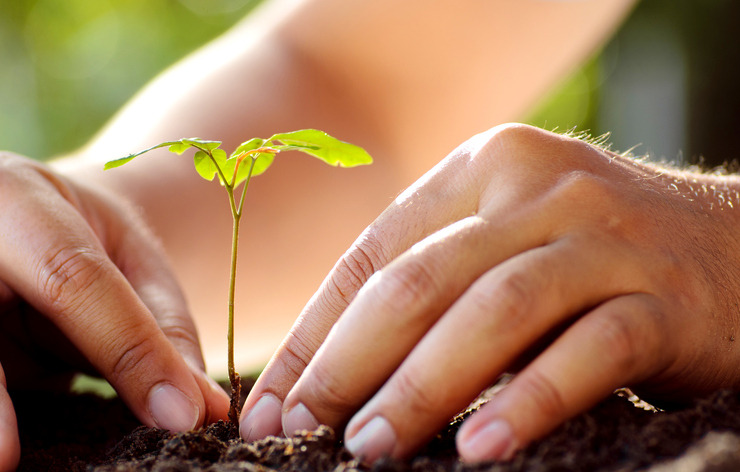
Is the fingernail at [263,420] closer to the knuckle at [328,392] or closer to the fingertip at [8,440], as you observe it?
the knuckle at [328,392]

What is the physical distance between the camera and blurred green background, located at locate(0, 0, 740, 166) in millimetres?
6406

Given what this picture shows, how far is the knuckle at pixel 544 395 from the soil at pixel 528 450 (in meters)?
0.03

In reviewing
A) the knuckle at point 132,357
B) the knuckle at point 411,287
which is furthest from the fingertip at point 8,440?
the knuckle at point 411,287

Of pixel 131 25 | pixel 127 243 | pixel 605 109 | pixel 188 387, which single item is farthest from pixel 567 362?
pixel 131 25

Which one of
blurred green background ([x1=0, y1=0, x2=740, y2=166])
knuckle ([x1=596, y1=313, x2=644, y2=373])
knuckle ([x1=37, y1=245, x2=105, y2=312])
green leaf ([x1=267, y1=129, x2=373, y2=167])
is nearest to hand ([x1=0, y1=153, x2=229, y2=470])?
knuckle ([x1=37, y1=245, x2=105, y2=312])

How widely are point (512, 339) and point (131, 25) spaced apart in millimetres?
12000

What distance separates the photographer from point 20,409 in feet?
4.33

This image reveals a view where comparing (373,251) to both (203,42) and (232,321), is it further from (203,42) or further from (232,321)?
(203,42)

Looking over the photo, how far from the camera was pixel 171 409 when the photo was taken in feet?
3.16

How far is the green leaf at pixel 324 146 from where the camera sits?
879 millimetres

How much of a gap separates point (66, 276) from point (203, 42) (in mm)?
11434

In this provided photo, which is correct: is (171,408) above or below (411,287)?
below

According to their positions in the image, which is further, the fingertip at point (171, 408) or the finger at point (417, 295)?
the fingertip at point (171, 408)

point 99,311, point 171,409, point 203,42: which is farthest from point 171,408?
point 203,42
